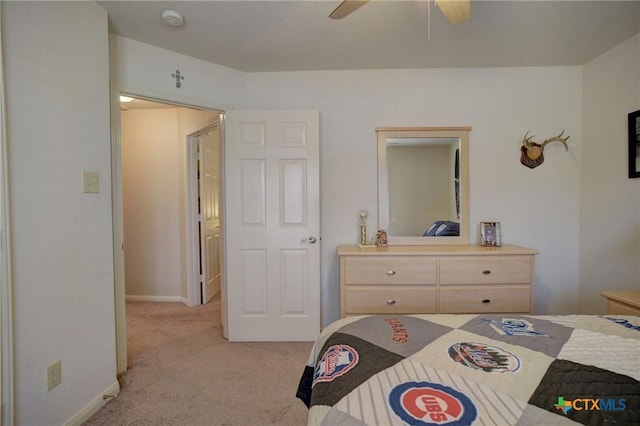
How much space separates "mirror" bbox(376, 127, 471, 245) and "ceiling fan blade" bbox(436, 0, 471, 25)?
1262 mm

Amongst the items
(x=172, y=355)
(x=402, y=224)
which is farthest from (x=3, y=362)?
(x=402, y=224)

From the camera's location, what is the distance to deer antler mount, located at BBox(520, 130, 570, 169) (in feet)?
8.63

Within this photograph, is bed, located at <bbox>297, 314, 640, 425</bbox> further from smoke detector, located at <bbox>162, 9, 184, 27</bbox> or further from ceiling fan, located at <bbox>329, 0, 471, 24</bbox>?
smoke detector, located at <bbox>162, 9, 184, 27</bbox>

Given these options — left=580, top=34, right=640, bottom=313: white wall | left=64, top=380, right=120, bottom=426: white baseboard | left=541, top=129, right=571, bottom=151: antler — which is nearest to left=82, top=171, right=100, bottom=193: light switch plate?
left=64, top=380, right=120, bottom=426: white baseboard

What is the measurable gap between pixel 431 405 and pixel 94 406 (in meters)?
1.94

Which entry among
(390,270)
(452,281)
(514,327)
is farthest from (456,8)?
(452,281)

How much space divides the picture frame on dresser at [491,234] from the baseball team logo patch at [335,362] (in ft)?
6.78

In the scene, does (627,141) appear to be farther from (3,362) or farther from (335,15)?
(3,362)

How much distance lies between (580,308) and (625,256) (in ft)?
2.19

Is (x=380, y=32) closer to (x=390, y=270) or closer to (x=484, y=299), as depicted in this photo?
(x=390, y=270)

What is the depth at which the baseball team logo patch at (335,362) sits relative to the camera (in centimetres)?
92

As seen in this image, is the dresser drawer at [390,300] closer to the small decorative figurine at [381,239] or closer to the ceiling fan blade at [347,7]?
the small decorative figurine at [381,239]

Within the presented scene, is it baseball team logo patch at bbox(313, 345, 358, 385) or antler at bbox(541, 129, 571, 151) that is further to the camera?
antler at bbox(541, 129, 571, 151)

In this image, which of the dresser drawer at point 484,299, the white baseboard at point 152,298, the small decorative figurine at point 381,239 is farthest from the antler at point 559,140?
the white baseboard at point 152,298
